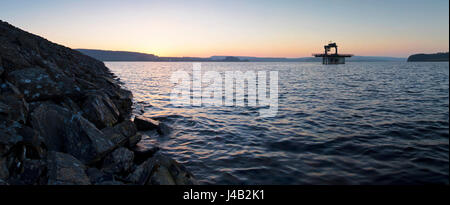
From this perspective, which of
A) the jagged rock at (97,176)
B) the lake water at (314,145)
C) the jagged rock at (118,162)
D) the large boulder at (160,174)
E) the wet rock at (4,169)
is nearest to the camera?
the wet rock at (4,169)

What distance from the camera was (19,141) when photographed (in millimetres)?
4402

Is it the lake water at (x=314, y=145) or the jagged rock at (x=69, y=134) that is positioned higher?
the jagged rock at (x=69, y=134)

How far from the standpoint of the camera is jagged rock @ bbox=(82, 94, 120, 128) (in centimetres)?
772

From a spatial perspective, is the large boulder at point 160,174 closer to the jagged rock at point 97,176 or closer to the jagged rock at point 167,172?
the jagged rock at point 167,172

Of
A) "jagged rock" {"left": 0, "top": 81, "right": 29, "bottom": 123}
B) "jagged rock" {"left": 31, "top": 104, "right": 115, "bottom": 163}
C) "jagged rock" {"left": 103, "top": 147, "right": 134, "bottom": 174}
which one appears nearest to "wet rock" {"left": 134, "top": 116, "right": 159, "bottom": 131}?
"jagged rock" {"left": 31, "top": 104, "right": 115, "bottom": 163}

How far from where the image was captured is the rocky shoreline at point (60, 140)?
4297 mm

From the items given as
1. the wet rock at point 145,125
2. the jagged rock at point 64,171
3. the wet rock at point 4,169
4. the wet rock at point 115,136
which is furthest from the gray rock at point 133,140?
the wet rock at point 4,169

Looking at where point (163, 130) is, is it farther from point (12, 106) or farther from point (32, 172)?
point (32, 172)

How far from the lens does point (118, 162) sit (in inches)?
228

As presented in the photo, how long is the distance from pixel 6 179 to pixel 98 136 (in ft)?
7.49

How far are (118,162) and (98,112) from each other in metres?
2.97

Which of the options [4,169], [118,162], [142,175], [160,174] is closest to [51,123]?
[118,162]
